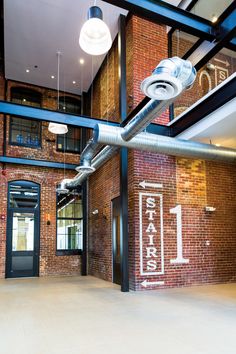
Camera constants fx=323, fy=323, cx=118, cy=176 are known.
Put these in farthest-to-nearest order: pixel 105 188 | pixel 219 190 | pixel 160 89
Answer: pixel 105 188
pixel 219 190
pixel 160 89

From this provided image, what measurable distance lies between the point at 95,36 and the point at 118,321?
3818 millimetres

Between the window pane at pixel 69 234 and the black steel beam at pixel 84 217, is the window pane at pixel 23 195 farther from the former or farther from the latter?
the black steel beam at pixel 84 217

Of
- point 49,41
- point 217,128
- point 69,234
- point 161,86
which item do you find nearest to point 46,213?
point 69,234

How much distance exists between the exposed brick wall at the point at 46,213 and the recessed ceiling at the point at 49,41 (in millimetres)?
2883

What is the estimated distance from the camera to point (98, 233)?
9148 millimetres

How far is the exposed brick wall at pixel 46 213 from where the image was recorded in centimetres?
949

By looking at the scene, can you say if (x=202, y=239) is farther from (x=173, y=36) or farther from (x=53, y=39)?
(x=53, y=39)

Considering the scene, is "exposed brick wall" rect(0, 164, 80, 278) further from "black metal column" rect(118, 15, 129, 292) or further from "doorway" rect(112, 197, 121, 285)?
"black metal column" rect(118, 15, 129, 292)

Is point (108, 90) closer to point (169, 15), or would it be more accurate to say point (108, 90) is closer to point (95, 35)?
point (95, 35)

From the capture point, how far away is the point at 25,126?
10.3 meters

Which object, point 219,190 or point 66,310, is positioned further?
point 219,190

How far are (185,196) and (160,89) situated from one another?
408 centimetres

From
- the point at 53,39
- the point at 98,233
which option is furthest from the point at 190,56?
the point at 98,233

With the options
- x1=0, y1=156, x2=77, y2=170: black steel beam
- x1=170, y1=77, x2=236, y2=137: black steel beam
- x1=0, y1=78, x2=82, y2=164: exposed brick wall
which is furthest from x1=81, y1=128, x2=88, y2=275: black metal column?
x1=170, y1=77, x2=236, y2=137: black steel beam
